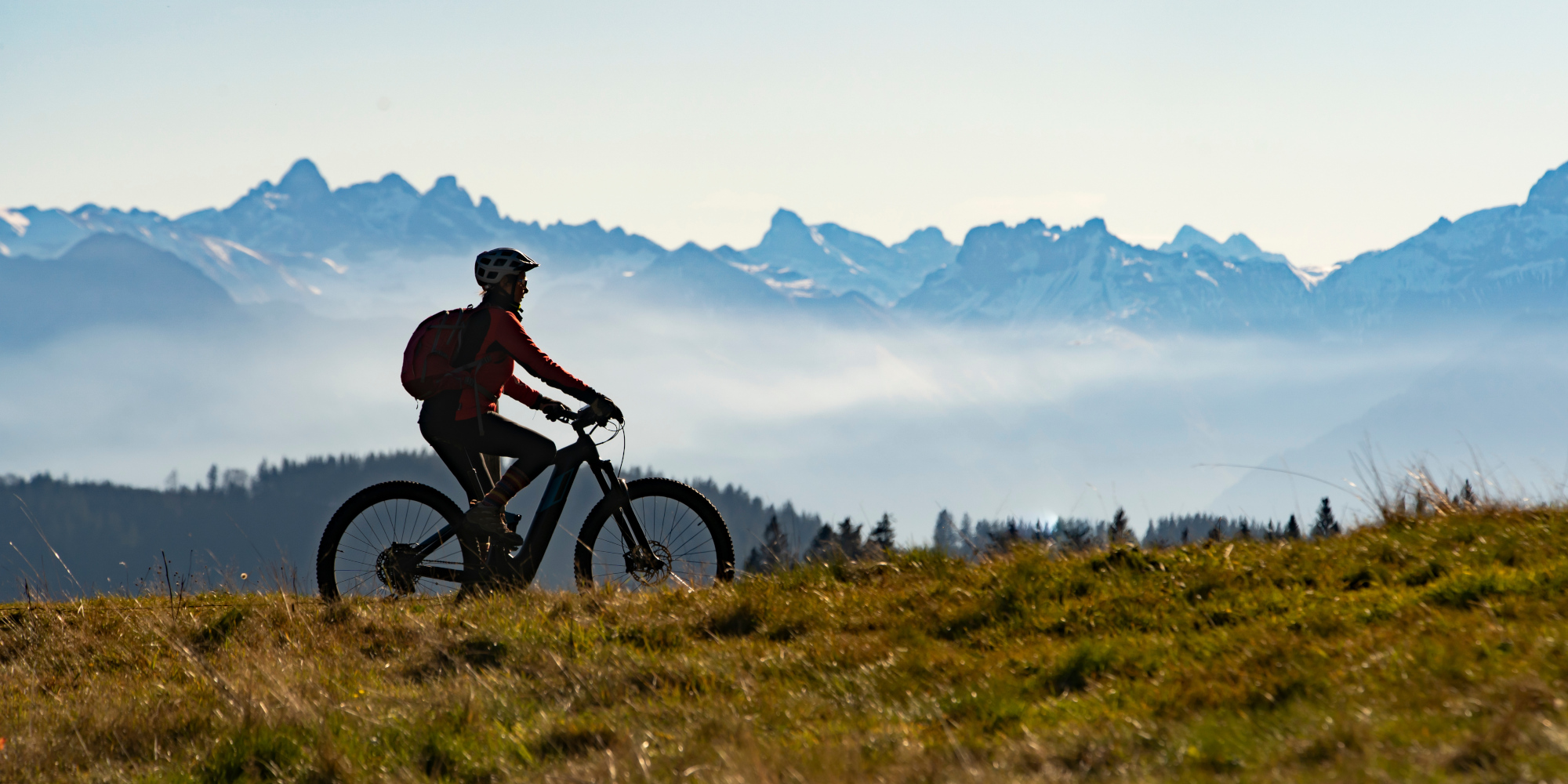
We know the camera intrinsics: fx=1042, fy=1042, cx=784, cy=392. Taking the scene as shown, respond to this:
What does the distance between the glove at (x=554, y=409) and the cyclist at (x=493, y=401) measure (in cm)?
42

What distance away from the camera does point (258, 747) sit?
19.4 ft

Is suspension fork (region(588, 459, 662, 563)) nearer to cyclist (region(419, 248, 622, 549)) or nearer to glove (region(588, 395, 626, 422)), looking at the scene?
glove (region(588, 395, 626, 422))

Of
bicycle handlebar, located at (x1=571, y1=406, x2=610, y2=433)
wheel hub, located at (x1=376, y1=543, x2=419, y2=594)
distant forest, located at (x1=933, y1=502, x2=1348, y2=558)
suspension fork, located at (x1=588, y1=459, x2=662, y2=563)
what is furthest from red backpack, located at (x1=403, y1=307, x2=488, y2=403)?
distant forest, located at (x1=933, y1=502, x2=1348, y2=558)

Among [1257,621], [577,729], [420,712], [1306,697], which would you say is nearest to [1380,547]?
[1257,621]

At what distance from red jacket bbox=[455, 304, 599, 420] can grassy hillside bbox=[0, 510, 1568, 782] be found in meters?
1.76

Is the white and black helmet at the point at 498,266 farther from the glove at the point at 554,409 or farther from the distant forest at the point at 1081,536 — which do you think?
the distant forest at the point at 1081,536

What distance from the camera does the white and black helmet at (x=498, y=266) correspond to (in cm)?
916

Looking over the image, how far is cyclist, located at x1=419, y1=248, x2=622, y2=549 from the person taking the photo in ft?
29.5

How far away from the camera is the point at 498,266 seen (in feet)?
30.3

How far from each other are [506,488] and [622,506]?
1.04 m

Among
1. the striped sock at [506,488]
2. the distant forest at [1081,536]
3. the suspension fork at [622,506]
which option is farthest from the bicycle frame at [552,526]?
the distant forest at [1081,536]

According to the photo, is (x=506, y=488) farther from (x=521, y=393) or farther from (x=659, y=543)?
(x=659, y=543)

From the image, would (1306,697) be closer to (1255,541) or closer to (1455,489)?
(1255,541)

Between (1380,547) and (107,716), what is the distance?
28.9 feet
